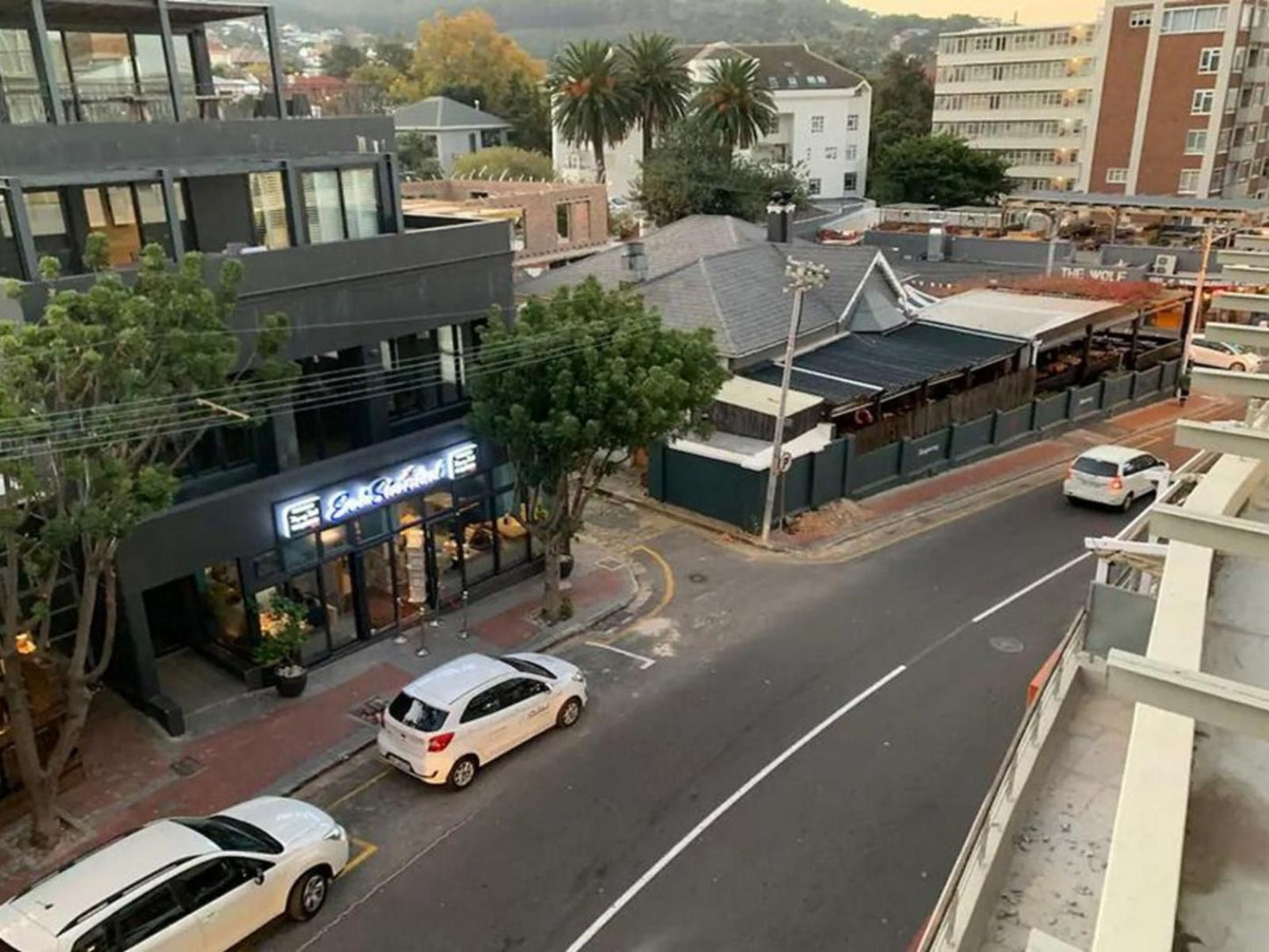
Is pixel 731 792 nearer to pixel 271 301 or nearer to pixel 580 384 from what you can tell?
pixel 580 384

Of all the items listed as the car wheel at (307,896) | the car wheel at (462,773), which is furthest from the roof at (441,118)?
the car wheel at (307,896)

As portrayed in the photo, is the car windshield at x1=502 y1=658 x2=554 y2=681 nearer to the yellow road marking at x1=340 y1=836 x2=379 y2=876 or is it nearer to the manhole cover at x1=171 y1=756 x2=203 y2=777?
the yellow road marking at x1=340 y1=836 x2=379 y2=876

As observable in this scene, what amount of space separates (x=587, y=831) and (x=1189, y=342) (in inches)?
1162

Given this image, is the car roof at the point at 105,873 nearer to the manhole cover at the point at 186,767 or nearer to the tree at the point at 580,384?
the manhole cover at the point at 186,767

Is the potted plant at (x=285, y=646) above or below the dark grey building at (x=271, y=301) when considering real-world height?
below

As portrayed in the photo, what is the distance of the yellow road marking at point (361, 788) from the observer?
47.8 ft

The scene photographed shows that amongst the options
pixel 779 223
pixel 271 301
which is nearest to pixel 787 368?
pixel 271 301

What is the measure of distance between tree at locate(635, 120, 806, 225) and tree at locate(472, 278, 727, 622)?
125 ft

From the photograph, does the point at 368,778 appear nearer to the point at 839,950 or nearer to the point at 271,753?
the point at 271,753

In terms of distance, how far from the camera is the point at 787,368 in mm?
21891

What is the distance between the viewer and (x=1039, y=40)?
78938 mm

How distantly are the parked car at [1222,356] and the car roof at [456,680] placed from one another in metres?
28.5

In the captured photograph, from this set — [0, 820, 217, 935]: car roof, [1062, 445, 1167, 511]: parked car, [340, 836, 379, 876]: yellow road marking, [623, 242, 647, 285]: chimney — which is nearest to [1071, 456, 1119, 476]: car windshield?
A: [1062, 445, 1167, 511]: parked car

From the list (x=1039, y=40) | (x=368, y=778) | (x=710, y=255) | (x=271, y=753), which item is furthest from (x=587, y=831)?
(x=1039, y=40)
